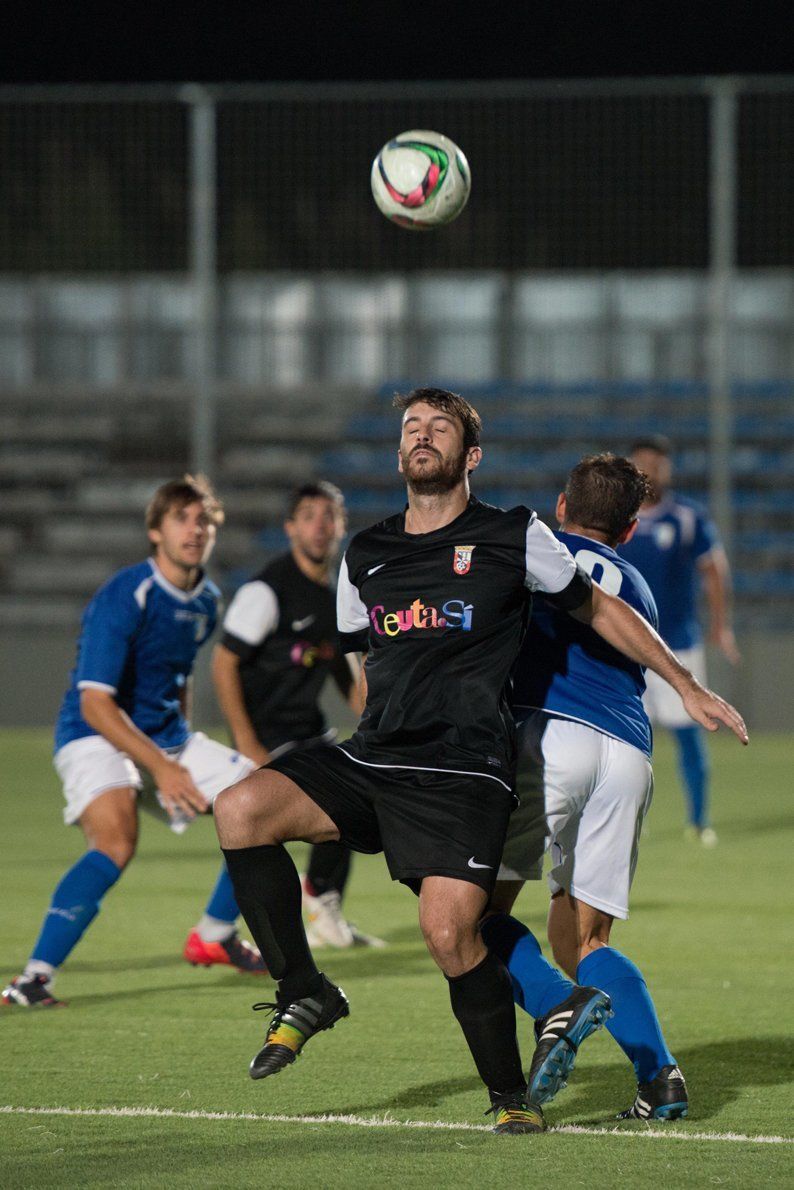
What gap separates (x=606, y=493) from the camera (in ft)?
15.7

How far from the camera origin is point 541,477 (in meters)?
17.8

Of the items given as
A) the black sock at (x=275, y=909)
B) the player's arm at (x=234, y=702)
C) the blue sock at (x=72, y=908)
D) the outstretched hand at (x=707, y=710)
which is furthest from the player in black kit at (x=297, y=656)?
the outstretched hand at (x=707, y=710)

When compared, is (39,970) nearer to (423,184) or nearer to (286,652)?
(286,652)

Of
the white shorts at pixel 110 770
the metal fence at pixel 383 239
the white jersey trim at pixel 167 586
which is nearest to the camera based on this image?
the white shorts at pixel 110 770

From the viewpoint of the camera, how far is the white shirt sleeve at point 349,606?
454cm

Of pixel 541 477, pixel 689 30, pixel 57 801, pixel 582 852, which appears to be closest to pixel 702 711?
pixel 582 852

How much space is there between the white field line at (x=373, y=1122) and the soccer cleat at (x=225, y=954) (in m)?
2.02

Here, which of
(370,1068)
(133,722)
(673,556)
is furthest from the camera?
(673,556)

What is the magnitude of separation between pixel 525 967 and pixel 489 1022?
30 cm

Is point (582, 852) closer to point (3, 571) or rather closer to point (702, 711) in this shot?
point (702, 711)

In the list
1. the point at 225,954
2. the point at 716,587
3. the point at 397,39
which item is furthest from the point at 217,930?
the point at 397,39

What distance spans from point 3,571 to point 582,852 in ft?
49.0

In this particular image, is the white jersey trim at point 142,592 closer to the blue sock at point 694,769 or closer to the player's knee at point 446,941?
the player's knee at point 446,941

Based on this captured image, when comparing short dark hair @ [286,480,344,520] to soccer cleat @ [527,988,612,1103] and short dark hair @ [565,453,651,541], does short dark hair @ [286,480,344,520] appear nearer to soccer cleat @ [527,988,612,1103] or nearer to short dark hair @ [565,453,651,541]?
short dark hair @ [565,453,651,541]
